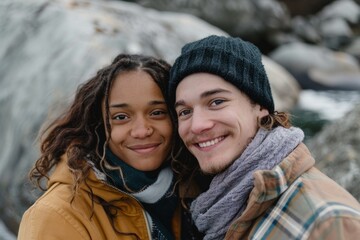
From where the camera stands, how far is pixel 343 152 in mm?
3984

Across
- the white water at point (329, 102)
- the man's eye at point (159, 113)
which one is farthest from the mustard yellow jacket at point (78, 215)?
the white water at point (329, 102)

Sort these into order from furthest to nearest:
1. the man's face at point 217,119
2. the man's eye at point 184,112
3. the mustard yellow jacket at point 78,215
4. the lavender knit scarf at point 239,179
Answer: the man's eye at point 184,112
the man's face at point 217,119
the mustard yellow jacket at point 78,215
the lavender knit scarf at point 239,179

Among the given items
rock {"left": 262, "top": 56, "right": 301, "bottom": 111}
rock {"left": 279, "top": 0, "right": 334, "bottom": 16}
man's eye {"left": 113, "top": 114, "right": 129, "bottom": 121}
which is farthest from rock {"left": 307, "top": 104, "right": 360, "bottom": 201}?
rock {"left": 279, "top": 0, "right": 334, "bottom": 16}

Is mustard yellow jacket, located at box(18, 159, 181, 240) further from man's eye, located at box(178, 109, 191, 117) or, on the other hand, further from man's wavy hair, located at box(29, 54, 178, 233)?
man's eye, located at box(178, 109, 191, 117)

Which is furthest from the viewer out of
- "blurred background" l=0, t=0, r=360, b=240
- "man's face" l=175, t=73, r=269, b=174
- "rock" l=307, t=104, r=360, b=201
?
"blurred background" l=0, t=0, r=360, b=240

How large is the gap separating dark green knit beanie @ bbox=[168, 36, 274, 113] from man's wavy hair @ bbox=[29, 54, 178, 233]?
0.77 feet

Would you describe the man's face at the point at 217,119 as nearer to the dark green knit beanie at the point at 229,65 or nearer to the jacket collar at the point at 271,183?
the dark green knit beanie at the point at 229,65

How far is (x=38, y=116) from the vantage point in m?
5.00

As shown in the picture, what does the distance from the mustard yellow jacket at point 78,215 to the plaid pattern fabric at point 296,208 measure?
2.11 ft

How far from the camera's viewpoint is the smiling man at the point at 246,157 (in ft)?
5.99

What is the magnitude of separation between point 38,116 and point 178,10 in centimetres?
1157

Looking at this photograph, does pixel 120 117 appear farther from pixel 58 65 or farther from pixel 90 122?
pixel 58 65

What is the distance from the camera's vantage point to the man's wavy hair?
2.63 meters

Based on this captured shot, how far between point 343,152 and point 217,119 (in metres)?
1.99
